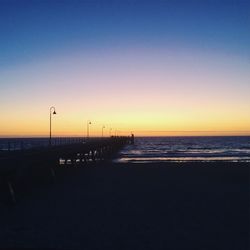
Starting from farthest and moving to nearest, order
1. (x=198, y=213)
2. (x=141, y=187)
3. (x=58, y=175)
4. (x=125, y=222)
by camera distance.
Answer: (x=58, y=175) < (x=141, y=187) < (x=198, y=213) < (x=125, y=222)

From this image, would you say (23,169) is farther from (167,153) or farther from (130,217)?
(167,153)

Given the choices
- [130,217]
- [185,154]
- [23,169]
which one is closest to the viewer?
[130,217]

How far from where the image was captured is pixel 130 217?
44.7 feet

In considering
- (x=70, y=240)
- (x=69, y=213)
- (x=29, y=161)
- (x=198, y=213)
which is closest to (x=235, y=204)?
(x=198, y=213)

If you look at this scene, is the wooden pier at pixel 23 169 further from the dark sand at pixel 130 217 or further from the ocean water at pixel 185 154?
the ocean water at pixel 185 154

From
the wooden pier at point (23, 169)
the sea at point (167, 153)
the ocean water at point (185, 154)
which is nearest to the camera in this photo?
the wooden pier at point (23, 169)

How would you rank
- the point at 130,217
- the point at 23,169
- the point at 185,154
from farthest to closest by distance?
the point at 185,154 → the point at 23,169 → the point at 130,217

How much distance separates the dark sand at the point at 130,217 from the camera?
10.8 m

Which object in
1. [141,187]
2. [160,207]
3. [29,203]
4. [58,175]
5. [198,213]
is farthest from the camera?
[58,175]

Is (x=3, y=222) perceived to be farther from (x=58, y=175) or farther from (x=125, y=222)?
(x=58, y=175)

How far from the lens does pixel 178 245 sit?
34.6ft

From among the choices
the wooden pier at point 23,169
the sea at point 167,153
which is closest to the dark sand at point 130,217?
the wooden pier at point 23,169

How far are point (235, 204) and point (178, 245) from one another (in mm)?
6094

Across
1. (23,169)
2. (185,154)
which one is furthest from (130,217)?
(185,154)
